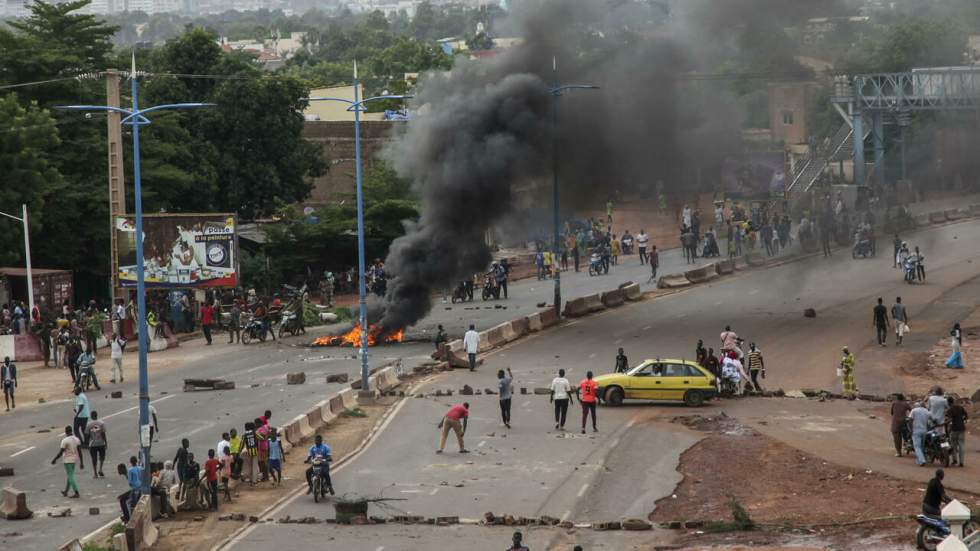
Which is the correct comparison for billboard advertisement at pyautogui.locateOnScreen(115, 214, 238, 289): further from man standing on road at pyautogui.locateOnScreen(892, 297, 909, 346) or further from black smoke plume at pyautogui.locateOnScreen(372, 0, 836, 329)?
man standing on road at pyautogui.locateOnScreen(892, 297, 909, 346)

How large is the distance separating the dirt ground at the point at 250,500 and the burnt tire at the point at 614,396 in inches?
199

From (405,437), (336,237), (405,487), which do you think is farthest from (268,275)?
(405,487)

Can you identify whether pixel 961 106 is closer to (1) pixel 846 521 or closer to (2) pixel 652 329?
(2) pixel 652 329

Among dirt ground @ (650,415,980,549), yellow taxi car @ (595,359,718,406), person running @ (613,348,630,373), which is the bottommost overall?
dirt ground @ (650,415,980,549)

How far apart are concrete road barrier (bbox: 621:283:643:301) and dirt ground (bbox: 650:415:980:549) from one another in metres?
23.4

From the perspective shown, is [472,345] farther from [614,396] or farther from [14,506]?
[14,506]

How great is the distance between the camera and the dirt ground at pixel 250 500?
81.4 ft

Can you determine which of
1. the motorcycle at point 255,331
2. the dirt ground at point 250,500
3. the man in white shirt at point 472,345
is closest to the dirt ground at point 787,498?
the dirt ground at point 250,500

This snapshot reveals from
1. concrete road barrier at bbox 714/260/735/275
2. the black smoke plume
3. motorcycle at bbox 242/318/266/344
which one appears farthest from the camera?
concrete road barrier at bbox 714/260/735/275

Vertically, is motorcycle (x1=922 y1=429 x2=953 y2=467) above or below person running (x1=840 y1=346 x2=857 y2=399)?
below

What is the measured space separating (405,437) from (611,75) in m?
25.6

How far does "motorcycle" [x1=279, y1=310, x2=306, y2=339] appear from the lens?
51.6m

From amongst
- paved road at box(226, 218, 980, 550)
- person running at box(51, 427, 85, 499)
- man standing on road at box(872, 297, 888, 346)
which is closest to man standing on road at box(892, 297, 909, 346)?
man standing on road at box(872, 297, 888, 346)

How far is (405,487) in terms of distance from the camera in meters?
27.8
